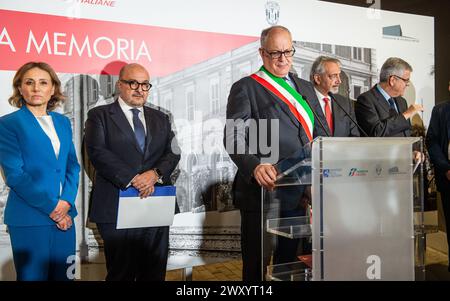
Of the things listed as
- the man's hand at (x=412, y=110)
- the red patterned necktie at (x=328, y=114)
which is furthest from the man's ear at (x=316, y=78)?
the man's hand at (x=412, y=110)

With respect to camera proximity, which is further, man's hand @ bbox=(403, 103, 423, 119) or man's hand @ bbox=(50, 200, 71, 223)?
man's hand @ bbox=(403, 103, 423, 119)

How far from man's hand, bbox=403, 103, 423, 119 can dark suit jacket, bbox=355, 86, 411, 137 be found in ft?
0.25

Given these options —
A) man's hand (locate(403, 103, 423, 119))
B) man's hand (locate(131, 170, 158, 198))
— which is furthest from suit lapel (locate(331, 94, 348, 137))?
man's hand (locate(131, 170, 158, 198))

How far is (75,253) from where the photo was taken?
2564 millimetres

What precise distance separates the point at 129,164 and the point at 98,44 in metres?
0.76

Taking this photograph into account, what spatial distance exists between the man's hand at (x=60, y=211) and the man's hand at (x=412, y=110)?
2.56 m

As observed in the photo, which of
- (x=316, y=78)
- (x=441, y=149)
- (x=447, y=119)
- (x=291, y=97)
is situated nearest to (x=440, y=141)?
(x=441, y=149)

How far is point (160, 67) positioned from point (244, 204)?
40.7 inches

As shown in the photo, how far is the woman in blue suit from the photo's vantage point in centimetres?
238

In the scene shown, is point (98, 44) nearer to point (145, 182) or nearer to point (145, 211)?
point (145, 182)

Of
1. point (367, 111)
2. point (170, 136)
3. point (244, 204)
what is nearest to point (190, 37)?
point (170, 136)

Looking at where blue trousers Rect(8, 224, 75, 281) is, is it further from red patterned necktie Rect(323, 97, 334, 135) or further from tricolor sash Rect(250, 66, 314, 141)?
red patterned necktie Rect(323, 97, 334, 135)

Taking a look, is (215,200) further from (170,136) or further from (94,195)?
(94,195)

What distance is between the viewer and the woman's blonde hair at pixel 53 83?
2.43 meters
